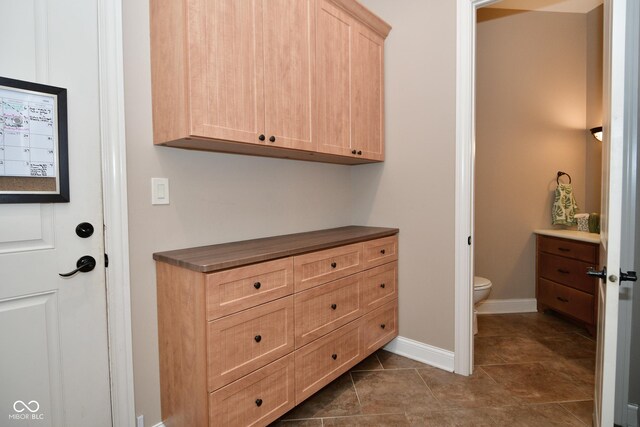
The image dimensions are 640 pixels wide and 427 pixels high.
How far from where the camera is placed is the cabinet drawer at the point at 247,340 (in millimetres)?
1307

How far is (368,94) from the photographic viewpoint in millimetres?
2301

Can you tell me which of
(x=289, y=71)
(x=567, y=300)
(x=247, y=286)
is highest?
(x=289, y=71)

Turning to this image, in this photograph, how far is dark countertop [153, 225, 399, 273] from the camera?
52.6 inches

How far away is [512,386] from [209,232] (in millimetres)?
2048

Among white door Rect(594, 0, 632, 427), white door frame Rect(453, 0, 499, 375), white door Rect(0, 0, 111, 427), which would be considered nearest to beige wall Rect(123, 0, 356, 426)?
white door Rect(0, 0, 111, 427)

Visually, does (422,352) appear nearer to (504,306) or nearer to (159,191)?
(504,306)

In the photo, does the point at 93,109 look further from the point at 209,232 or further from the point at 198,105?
the point at 209,232

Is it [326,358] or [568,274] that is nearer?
[326,358]

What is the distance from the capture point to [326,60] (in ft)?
6.43

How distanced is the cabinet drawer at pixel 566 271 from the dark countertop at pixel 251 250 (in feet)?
6.50

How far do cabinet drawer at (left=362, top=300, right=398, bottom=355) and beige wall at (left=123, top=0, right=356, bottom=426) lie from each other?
2.75 feet

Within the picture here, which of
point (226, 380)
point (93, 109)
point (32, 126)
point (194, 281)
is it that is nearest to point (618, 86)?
point (194, 281)

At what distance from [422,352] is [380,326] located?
1.26 feet

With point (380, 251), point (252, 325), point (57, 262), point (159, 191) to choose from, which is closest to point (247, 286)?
point (252, 325)
